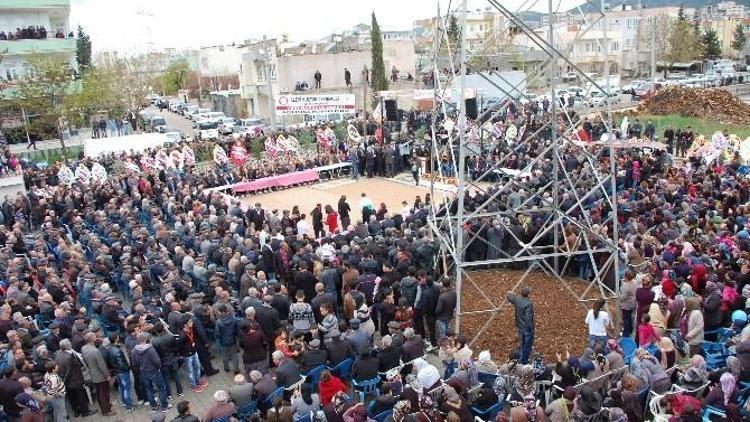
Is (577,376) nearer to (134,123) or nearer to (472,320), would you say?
(472,320)

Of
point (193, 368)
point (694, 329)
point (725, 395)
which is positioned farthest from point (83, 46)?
point (725, 395)

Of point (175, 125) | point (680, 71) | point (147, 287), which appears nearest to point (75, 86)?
point (175, 125)

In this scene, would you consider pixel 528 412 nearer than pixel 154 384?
Yes

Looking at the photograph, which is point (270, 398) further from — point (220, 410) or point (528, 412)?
point (528, 412)

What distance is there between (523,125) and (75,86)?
24990 mm

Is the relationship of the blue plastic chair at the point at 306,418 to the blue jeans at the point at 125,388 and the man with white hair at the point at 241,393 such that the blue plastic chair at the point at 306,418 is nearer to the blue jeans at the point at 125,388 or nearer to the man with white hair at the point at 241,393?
the man with white hair at the point at 241,393

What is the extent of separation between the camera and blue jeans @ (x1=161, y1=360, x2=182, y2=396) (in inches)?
414

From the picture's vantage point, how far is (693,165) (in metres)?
20.7

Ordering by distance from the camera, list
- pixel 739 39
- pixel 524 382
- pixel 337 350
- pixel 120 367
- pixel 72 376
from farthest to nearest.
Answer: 1. pixel 739 39
2. pixel 120 367
3. pixel 72 376
4. pixel 337 350
5. pixel 524 382

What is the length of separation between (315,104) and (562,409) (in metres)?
22.5

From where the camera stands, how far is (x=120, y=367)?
10.2 meters

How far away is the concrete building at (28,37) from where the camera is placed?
3844cm

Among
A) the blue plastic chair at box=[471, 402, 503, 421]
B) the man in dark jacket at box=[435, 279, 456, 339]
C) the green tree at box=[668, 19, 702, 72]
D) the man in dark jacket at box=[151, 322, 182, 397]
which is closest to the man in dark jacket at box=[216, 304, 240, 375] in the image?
the man in dark jacket at box=[151, 322, 182, 397]

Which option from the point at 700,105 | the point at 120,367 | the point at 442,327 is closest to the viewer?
the point at 120,367
